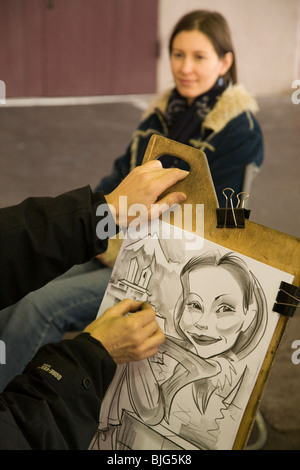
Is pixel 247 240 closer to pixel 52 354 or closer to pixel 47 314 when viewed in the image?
pixel 52 354

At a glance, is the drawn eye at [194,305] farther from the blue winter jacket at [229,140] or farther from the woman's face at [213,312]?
the blue winter jacket at [229,140]

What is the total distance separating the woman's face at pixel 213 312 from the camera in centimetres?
83

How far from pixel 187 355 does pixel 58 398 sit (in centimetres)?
22

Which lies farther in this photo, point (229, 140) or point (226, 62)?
point (226, 62)

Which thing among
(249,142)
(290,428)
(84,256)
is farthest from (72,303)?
(290,428)

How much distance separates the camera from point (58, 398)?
2.52 ft

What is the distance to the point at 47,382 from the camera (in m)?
0.78

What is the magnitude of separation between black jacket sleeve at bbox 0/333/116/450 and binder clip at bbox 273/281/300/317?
11.0 inches

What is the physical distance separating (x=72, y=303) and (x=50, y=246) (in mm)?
465

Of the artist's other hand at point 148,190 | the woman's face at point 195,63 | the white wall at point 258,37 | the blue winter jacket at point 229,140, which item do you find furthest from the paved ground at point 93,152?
the artist's other hand at point 148,190

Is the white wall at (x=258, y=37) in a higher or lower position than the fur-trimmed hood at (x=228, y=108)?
higher

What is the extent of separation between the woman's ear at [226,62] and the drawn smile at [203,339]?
1.05 meters

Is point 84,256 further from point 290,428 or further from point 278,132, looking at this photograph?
point 278,132

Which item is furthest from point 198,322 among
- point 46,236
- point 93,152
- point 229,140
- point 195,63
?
point 93,152
